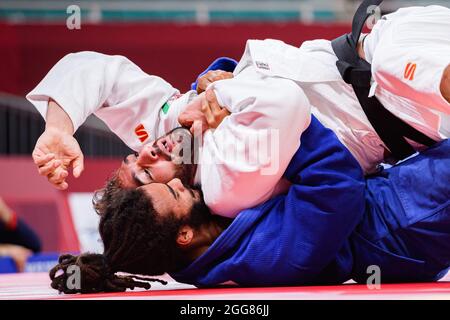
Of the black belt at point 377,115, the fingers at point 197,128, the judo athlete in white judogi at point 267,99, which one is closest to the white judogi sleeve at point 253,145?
the judo athlete in white judogi at point 267,99

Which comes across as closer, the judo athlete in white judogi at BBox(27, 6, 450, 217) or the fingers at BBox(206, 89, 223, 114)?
the judo athlete in white judogi at BBox(27, 6, 450, 217)

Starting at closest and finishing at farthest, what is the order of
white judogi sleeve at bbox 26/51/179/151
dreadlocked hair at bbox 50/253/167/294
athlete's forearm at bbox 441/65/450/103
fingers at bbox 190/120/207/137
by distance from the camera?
athlete's forearm at bbox 441/65/450/103, dreadlocked hair at bbox 50/253/167/294, fingers at bbox 190/120/207/137, white judogi sleeve at bbox 26/51/179/151

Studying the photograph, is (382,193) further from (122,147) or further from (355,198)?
(122,147)

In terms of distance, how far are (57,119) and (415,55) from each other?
0.88 meters

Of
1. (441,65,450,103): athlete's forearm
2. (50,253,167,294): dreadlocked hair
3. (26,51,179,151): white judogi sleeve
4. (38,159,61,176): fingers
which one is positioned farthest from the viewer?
(26,51,179,151): white judogi sleeve

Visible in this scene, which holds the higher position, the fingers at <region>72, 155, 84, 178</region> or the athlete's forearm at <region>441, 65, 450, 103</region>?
the athlete's forearm at <region>441, 65, 450, 103</region>

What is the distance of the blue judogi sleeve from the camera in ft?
5.27

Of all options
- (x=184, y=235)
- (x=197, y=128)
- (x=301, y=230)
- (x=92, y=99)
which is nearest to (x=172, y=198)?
(x=184, y=235)

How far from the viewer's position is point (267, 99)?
1.60m

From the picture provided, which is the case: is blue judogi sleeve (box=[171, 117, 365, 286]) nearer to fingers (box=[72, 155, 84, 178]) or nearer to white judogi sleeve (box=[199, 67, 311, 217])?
white judogi sleeve (box=[199, 67, 311, 217])

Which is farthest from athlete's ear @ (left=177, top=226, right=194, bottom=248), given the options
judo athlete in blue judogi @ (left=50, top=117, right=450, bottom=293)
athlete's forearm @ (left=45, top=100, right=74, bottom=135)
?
athlete's forearm @ (left=45, top=100, right=74, bottom=135)

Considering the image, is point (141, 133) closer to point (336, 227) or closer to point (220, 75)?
point (220, 75)

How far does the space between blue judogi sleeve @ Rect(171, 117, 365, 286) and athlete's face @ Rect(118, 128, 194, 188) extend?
8.5 inches

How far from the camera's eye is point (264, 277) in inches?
65.7
